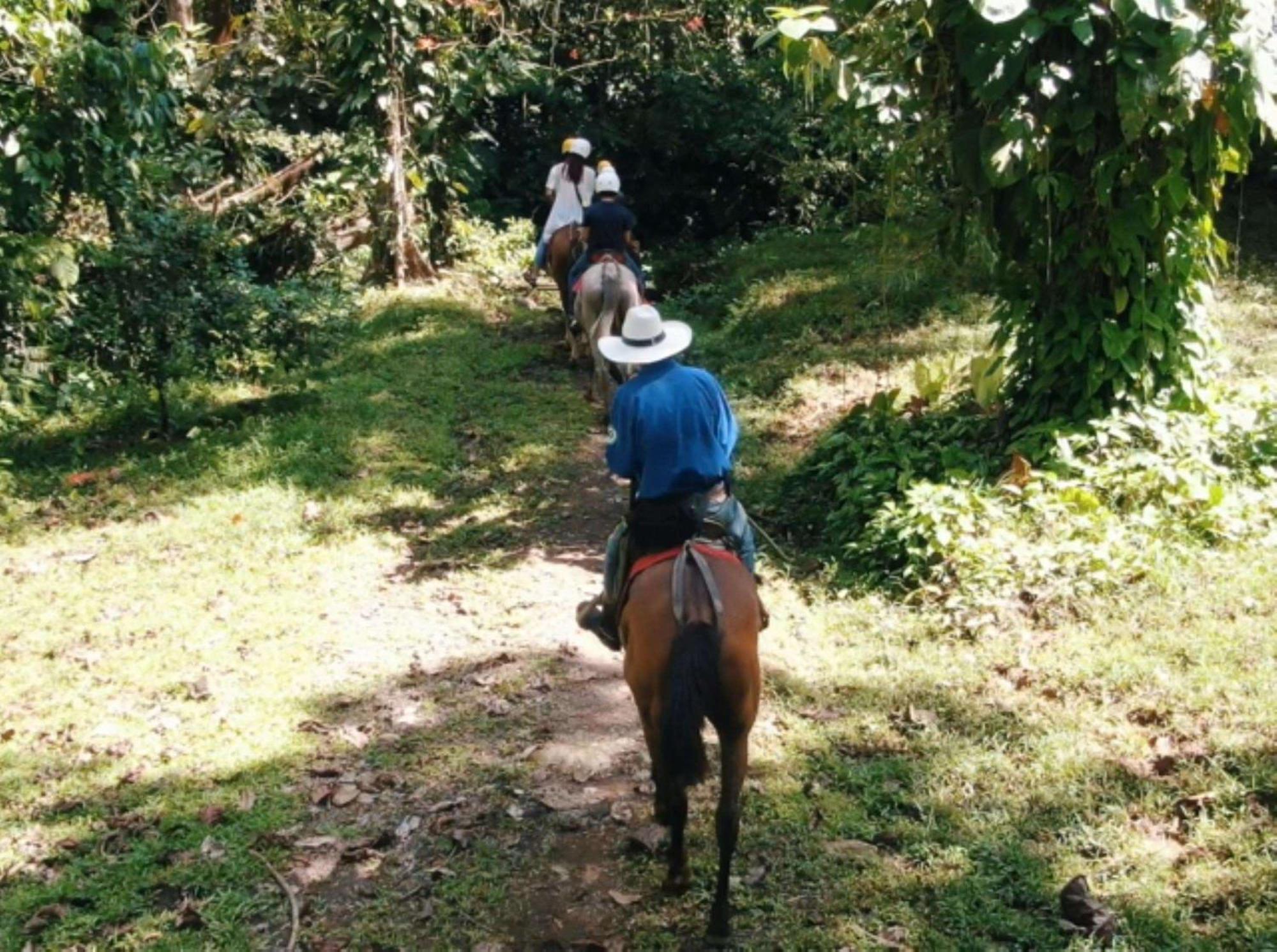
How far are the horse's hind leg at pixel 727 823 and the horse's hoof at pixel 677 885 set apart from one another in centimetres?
29

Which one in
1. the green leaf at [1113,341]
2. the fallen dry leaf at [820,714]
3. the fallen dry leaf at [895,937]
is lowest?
the fallen dry leaf at [895,937]

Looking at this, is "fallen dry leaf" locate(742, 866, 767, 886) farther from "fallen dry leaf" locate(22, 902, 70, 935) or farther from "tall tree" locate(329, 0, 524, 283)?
"tall tree" locate(329, 0, 524, 283)

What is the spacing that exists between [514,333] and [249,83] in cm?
641

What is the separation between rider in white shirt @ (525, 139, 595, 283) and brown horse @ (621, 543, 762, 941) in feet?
31.2

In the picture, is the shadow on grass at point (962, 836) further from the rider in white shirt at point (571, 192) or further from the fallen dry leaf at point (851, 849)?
the rider in white shirt at point (571, 192)

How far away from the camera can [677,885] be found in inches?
197

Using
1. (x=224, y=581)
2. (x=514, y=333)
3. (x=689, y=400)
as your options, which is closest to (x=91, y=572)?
(x=224, y=581)

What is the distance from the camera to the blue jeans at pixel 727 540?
17.1 ft

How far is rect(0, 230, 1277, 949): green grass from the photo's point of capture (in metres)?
4.85

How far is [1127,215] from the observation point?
755cm

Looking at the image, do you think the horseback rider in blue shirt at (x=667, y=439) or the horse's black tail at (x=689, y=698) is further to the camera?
the horseback rider in blue shirt at (x=667, y=439)

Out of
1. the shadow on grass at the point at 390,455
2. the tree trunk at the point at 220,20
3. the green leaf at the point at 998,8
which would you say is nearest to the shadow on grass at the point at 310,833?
the shadow on grass at the point at 390,455

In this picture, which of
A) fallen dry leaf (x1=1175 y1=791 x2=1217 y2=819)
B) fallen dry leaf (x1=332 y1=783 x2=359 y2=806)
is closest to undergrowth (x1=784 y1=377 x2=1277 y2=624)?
fallen dry leaf (x1=1175 y1=791 x2=1217 y2=819)

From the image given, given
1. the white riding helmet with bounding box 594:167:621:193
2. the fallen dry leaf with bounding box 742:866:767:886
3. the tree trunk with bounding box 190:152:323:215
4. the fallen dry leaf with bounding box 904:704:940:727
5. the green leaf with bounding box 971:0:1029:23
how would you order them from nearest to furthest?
the fallen dry leaf with bounding box 742:866:767:886, the fallen dry leaf with bounding box 904:704:940:727, the green leaf with bounding box 971:0:1029:23, the white riding helmet with bounding box 594:167:621:193, the tree trunk with bounding box 190:152:323:215
